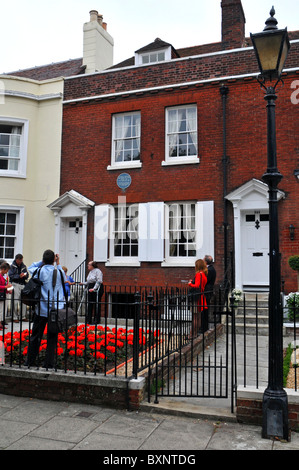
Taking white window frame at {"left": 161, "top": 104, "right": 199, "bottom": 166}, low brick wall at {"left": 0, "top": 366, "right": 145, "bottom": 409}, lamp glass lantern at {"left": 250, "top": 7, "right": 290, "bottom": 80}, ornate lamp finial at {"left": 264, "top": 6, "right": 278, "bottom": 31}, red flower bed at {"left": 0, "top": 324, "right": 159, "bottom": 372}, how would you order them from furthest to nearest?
1. white window frame at {"left": 161, "top": 104, "right": 199, "bottom": 166}
2. red flower bed at {"left": 0, "top": 324, "right": 159, "bottom": 372}
3. low brick wall at {"left": 0, "top": 366, "right": 145, "bottom": 409}
4. ornate lamp finial at {"left": 264, "top": 6, "right": 278, "bottom": 31}
5. lamp glass lantern at {"left": 250, "top": 7, "right": 290, "bottom": 80}

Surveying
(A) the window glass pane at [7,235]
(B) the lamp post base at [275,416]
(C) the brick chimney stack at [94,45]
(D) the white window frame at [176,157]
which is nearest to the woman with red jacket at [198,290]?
(B) the lamp post base at [275,416]

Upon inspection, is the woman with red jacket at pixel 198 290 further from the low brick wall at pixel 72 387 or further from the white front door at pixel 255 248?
the white front door at pixel 255 248

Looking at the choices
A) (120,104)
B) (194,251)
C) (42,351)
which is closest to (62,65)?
(120,104)

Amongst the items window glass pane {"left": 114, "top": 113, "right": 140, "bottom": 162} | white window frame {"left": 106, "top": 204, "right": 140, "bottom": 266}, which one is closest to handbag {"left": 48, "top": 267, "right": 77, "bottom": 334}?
white window frame {"left": 106, "top": 204, "right": 140, "bottom": 266}

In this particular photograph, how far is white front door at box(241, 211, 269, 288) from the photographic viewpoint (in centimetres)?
1273

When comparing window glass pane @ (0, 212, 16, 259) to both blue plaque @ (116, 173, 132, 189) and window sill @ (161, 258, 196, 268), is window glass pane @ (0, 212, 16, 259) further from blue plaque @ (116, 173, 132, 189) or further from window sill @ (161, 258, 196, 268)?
window sill @ (161, 258, 196, 268)

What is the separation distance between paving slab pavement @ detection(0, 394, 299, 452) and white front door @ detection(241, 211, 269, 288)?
26.9 ft

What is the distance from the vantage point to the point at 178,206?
45.7ft

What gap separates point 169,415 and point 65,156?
12026 millimetres

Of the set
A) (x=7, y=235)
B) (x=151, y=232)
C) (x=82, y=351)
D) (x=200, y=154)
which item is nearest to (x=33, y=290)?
(x=82, y=351)

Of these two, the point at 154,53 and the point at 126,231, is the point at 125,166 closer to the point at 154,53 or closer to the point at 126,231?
the point at 126,231

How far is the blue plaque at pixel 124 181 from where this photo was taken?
47.4 ft

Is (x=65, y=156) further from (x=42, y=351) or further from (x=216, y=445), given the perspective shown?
(x=216, y=445)

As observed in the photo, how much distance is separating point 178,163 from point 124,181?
6.54 ft
